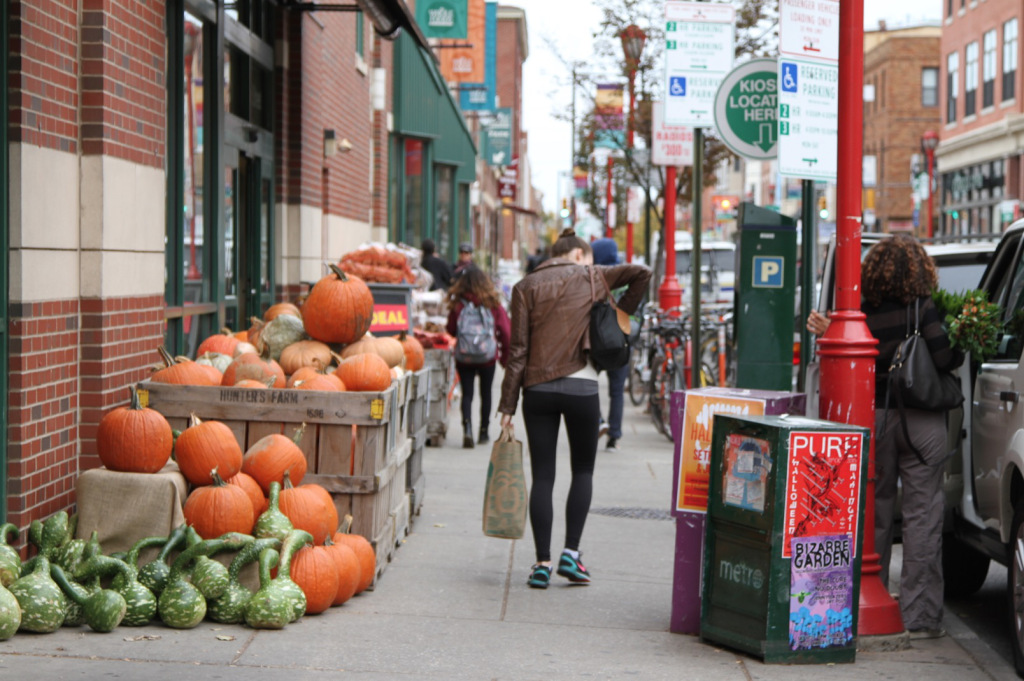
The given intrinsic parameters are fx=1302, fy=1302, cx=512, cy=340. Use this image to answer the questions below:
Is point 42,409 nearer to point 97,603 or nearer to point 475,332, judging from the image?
point 97,603

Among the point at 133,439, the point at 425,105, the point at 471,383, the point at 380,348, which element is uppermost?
the point at 425,105

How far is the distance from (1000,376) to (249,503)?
3.71m

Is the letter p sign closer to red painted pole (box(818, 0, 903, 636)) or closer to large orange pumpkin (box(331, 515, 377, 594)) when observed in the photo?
red painted pole (box(818, 0, 903, 636))

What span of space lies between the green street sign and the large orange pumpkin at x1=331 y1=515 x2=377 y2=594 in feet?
14.4

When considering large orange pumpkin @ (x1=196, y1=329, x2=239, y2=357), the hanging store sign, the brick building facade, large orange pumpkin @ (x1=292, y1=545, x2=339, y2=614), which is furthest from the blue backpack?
the brick building facade

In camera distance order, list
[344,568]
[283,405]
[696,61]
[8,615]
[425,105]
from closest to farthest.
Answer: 1. [8,615]
2. [344,568]
3. [283,405]
4. [696,61]
5. [425,105]

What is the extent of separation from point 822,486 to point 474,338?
7.09 meters

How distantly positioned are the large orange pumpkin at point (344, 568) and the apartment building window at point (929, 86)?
221 feet

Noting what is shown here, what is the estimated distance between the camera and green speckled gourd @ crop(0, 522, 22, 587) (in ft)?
18.5

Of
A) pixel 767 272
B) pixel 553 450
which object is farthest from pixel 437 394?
pixel 553 450

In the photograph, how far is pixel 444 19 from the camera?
22422 mm

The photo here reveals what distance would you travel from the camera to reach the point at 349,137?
16.2m

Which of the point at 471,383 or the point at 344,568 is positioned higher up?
the point at 471,383

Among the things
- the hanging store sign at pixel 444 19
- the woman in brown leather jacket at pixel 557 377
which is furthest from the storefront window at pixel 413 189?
the woman in brown leather jacket at pixel 557 377
